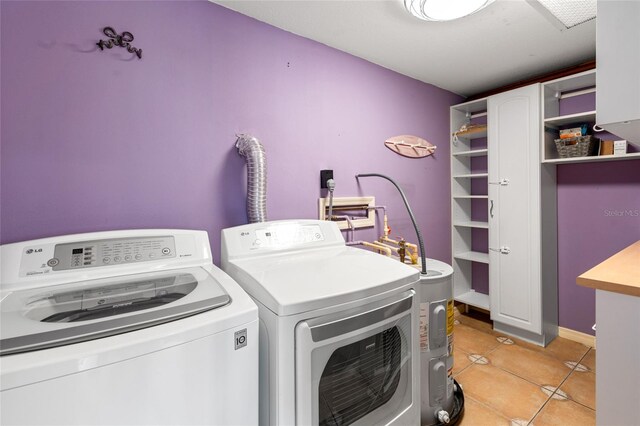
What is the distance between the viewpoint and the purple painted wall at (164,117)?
49.0 inches

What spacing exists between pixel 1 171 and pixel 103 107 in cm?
46

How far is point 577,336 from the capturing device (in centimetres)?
262

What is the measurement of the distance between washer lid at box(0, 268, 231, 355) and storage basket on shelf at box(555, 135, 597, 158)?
2.82m

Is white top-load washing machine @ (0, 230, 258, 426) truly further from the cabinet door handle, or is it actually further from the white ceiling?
the cabinet door handle

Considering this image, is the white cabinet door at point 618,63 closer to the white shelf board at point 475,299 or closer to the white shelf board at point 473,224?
the white shelf board at point 473,224

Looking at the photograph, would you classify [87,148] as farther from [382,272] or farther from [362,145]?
[362,145]

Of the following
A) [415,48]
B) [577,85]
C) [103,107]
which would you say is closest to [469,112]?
[577,85]

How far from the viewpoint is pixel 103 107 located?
139cm

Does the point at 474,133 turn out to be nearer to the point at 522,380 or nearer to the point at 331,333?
the point at 522,380

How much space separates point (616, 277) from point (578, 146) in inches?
66.2

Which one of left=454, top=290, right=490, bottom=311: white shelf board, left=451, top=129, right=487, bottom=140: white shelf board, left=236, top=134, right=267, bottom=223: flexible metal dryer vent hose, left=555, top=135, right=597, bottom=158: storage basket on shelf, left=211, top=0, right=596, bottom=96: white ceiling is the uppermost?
left=211, top=0, right=596, bottom=96: white ceiling

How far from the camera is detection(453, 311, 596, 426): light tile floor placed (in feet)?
5.80

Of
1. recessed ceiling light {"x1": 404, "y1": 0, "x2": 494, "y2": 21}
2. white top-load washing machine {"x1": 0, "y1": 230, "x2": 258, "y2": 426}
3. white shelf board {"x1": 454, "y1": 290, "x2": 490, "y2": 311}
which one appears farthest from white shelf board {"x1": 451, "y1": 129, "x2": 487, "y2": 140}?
white top-load washing machine {"x1": 0, "y1": 230, "x2": 258, "y2": 426}

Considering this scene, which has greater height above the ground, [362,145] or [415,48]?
[415,48]
